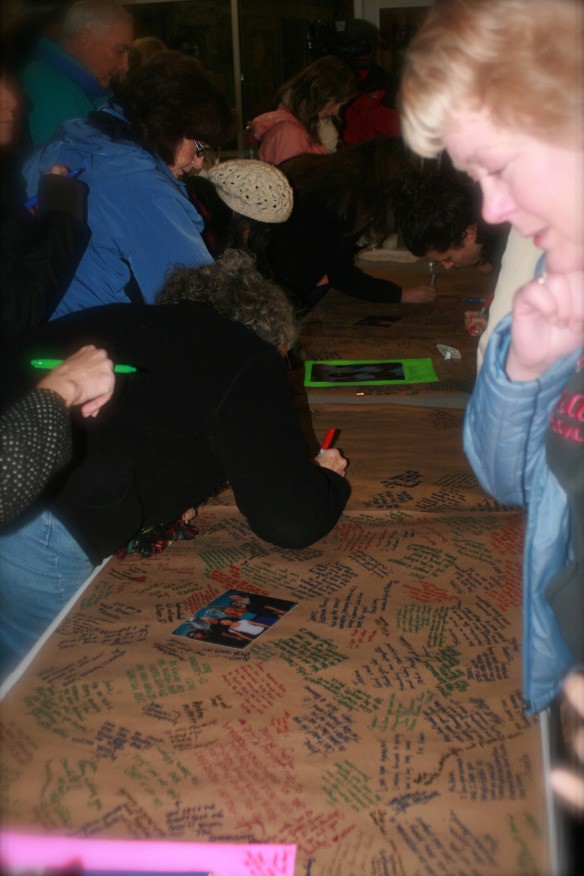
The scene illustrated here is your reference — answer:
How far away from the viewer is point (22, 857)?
70 centimetres

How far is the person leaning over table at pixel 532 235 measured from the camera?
0.61m

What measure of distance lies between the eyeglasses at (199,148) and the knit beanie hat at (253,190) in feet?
0.76

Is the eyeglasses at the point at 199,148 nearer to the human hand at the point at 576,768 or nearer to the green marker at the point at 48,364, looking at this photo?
the green marker at the point at 48,364

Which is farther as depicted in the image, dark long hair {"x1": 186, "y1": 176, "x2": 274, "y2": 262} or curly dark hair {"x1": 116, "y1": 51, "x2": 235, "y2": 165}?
dark long hair {"x1": 186, "y1": 176, "x2": 274, "y2": 262}

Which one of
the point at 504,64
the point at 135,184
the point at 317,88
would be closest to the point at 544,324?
the point at 504,64

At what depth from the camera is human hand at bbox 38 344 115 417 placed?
0.97 metres

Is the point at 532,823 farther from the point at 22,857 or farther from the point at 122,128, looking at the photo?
the point at 122,128

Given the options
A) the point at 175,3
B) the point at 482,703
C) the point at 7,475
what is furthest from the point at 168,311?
the point at 175,3

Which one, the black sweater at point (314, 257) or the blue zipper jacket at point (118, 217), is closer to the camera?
the blue zipper jacket at point (118, 217)

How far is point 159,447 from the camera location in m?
1.22

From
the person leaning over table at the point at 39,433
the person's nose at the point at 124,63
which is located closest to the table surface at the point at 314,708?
the person leaning over table at the point at 39,433

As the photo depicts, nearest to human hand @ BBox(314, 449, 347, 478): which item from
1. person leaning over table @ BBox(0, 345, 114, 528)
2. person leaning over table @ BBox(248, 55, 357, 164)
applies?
person leaning over table @ BBox(0, 345, 114, 528)

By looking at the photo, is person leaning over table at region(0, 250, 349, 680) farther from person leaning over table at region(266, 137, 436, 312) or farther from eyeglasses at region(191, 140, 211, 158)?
person leaning over table at region(266, 137, 436, 312)

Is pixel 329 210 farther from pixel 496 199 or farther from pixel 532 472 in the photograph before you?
pixel 496 199
